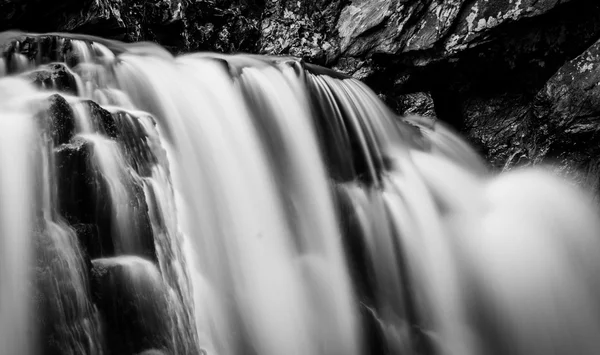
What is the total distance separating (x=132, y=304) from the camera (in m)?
3.87

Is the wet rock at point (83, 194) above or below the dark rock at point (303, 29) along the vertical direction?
below

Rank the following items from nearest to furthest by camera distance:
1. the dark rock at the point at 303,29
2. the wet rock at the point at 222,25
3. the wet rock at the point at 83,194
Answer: the wet rock at the point at 83,194, the wet rock at the point at 222,25, the dark rock at the point at 303,29

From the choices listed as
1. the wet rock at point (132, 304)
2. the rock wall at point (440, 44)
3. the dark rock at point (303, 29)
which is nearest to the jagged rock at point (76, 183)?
the wet rock at point (132, 304)

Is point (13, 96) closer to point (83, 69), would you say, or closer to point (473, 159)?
point (83, 69)

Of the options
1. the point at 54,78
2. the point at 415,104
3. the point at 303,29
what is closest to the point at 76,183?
the point at 54,78

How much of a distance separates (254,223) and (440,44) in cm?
496

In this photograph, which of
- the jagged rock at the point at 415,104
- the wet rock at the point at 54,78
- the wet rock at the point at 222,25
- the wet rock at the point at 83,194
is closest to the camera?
the wet rock at the point at 83,194

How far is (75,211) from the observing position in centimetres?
389

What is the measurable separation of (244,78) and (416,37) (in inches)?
138

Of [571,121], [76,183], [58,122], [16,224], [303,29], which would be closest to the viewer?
[16,224]

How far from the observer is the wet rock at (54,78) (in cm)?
527

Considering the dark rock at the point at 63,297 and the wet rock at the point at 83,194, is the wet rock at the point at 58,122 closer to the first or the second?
the wet rock at the point at 83,194

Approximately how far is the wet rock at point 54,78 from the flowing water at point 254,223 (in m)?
0.02

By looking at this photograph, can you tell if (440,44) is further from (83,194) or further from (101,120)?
(83,194)
